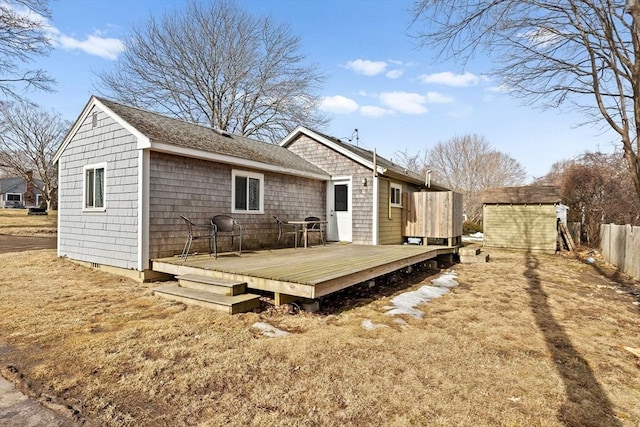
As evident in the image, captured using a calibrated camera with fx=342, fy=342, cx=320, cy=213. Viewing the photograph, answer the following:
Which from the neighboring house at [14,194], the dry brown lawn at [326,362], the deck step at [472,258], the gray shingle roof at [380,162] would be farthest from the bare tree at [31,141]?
the deck step at [472,258]

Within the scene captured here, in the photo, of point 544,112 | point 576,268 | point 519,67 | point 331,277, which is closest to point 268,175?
point 331,277

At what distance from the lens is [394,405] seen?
247 centimetres

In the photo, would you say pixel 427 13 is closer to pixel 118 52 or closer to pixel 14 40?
pixel 14 40

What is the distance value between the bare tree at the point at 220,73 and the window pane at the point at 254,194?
13358mm

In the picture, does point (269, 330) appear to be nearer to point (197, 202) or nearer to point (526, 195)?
point (197, 202)

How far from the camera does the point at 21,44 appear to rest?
1362cm

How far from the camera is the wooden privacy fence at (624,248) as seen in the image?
8.22 m

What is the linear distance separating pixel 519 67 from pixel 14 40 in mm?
18090

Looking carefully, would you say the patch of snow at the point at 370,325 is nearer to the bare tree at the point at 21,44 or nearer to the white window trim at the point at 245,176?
the white window trim at the point at 245,176

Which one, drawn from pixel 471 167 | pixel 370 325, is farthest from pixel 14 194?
pixel 370 325

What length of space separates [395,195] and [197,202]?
7033mm

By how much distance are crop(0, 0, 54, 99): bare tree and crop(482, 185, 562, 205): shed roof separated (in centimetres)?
2061

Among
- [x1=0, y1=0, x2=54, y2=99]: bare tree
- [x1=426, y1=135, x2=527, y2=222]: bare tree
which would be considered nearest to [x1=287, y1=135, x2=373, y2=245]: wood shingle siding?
[x1=0, y1=0, x2=54, y2=99]: bare tree

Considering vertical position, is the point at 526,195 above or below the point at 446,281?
above
